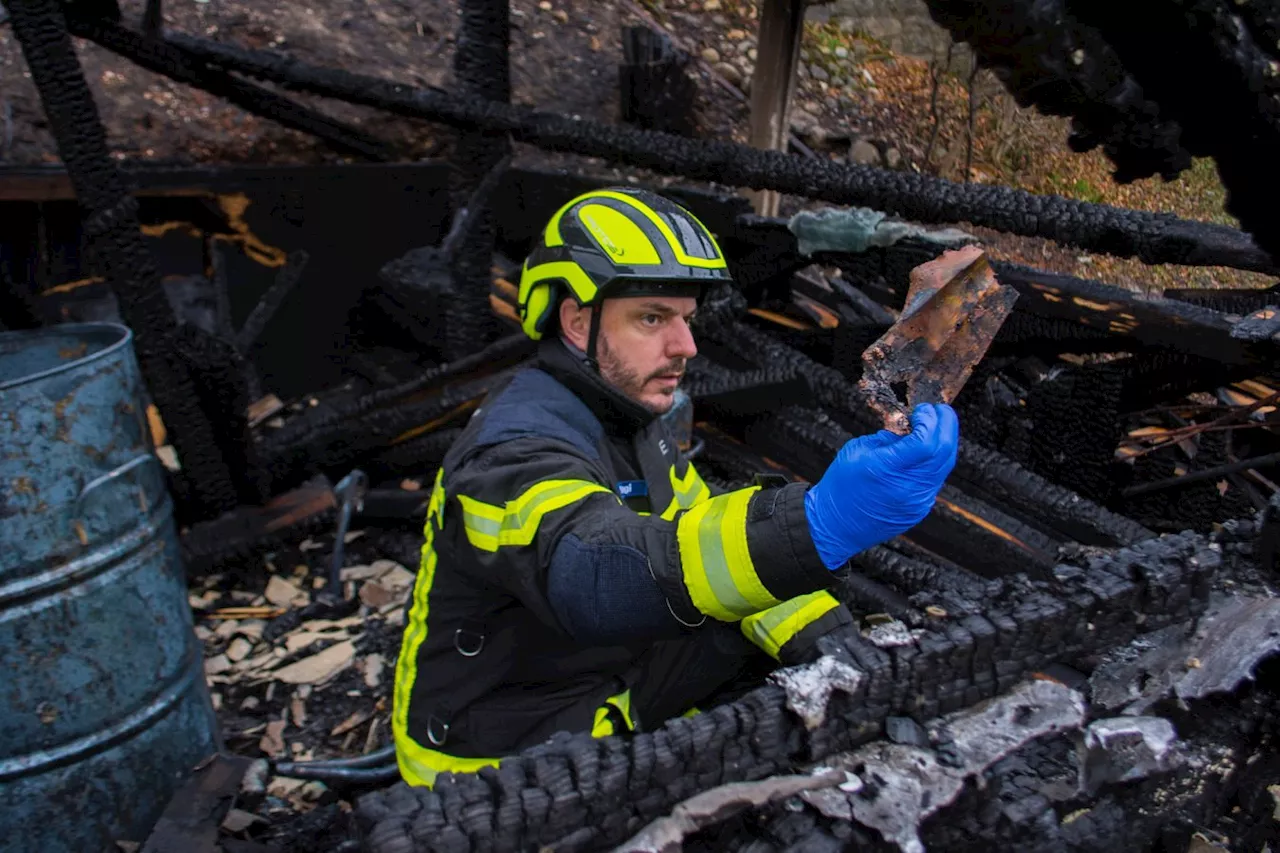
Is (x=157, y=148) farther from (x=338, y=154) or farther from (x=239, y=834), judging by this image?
(x=239, y=834)

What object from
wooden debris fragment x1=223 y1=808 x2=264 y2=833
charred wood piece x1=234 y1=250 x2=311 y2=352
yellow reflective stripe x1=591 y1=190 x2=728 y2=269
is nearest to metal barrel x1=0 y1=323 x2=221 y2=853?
wooden debris fragment x1=223 y1=808 x2=264 y2=833

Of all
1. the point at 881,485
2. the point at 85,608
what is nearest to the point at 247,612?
the point at 85,608

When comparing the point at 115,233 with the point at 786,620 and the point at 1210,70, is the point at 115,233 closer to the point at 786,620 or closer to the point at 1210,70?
the point at 786,620

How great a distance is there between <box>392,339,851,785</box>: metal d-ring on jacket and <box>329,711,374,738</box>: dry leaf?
1321mm

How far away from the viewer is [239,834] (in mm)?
1973

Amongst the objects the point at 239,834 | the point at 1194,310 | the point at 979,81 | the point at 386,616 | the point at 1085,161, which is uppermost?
the point at 979,81

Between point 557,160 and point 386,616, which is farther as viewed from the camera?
point 557,160

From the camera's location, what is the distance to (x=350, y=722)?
371 centimetres

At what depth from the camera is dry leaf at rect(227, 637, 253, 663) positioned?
4.07m

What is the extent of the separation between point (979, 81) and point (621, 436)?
639 centimetres

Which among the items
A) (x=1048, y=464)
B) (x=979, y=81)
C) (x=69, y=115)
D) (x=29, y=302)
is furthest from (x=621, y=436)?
(x=979, y=81)

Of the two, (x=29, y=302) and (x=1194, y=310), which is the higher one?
(x=1194, y=310)

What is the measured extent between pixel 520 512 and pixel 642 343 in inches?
27.2

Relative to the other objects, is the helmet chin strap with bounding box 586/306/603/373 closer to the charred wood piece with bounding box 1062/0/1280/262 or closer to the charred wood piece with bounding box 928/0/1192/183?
the charred wood piece with bounding box 928/0/1192/183
